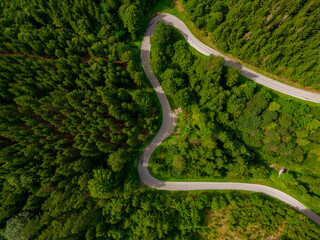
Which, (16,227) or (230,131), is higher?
(230,131)

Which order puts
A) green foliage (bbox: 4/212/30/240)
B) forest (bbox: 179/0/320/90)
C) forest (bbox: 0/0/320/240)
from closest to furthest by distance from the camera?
1. green foliage (bbox: 4/212/30/240)
2. forest (bbox: 0/0/320/240)
3. forest (bbox: 179/0/320/90)

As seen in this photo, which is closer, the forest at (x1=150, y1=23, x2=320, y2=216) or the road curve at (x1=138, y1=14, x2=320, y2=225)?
the forest at (x1=150, y1=23, x2=320, y2=216)

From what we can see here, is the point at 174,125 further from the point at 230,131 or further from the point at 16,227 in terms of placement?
the point at 16,227

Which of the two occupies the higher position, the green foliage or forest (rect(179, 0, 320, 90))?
forest (rect(179, 0, 320, 90))

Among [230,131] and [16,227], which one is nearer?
[16,227]

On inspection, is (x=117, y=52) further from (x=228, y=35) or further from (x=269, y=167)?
(x=269, y=167)

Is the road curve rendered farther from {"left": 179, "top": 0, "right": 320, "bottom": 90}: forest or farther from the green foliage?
the green foliage

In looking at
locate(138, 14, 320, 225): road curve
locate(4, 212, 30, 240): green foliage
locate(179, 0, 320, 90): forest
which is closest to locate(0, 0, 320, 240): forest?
locate(4, 212, 30, 240): green foliage

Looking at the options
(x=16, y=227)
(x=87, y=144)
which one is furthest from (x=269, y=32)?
(x=16, y=227)
